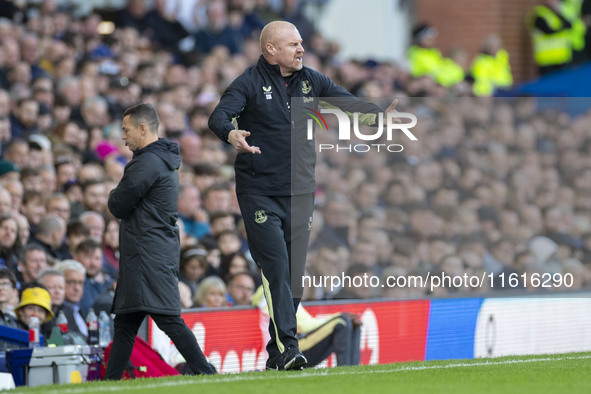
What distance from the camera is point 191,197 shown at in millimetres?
10344

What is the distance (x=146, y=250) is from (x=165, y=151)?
0.61 meters

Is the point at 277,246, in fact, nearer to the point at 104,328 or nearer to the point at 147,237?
the point at 147,237

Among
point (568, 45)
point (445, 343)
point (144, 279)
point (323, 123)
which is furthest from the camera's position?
point (568, 45)

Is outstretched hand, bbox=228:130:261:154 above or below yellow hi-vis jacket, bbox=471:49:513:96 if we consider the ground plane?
below

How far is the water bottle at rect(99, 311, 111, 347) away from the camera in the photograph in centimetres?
798

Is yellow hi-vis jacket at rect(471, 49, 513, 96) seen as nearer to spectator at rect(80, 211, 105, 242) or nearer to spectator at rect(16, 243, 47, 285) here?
spectator at rect(80, 211, 105, 242)

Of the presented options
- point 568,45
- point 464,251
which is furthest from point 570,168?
point 568,45

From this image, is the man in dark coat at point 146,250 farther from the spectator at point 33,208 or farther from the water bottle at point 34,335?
the spectator at point 33,208

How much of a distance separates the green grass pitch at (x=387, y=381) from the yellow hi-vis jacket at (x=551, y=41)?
41.4ft

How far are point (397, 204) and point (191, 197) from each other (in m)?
2.08

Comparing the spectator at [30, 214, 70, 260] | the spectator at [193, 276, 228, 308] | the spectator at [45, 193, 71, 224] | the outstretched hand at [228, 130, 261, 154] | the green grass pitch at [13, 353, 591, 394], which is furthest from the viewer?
the spectator at [45, 193, 71, 224]

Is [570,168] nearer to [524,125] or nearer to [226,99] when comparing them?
[524,125]

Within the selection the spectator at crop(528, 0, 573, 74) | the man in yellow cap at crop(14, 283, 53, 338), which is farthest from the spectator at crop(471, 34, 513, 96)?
the man in yellow cap at crop(14, 283, 53, 338)

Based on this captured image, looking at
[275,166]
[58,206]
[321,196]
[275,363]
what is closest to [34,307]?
[58,206]
